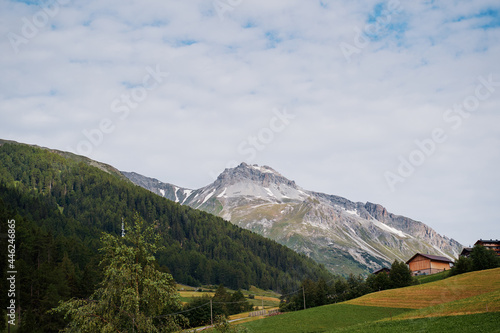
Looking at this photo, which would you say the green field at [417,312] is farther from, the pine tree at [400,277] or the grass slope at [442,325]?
the pine tree at [400,277]

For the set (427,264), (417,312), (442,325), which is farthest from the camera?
(427,264)

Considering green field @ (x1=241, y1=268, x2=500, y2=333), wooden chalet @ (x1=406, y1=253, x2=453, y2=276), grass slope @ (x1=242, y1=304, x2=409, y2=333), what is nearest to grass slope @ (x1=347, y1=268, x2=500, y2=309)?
green field @ (x1=241, y1=268, x2=500, y2=333)

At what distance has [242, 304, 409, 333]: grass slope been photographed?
3039 inches

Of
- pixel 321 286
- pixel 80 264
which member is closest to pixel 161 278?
pixel 321 286

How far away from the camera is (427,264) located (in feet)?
523

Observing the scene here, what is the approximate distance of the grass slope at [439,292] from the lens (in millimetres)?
81062

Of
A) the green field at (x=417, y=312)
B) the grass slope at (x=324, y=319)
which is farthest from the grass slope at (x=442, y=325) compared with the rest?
the grass slope at (x=324, y=319)

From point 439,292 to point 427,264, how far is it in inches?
2991

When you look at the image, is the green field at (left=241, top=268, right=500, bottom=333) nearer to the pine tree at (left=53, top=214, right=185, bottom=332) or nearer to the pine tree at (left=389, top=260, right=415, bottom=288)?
the pine tree at (left=53, top=214, right=185, bottom=332)

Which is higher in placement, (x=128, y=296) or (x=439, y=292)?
(x=128, y=296)

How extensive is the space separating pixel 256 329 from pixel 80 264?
101m

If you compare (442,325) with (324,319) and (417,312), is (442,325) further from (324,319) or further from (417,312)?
(324,319)

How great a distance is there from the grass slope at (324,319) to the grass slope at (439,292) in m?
4.86

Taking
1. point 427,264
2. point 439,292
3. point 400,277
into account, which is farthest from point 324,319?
point 427,264
